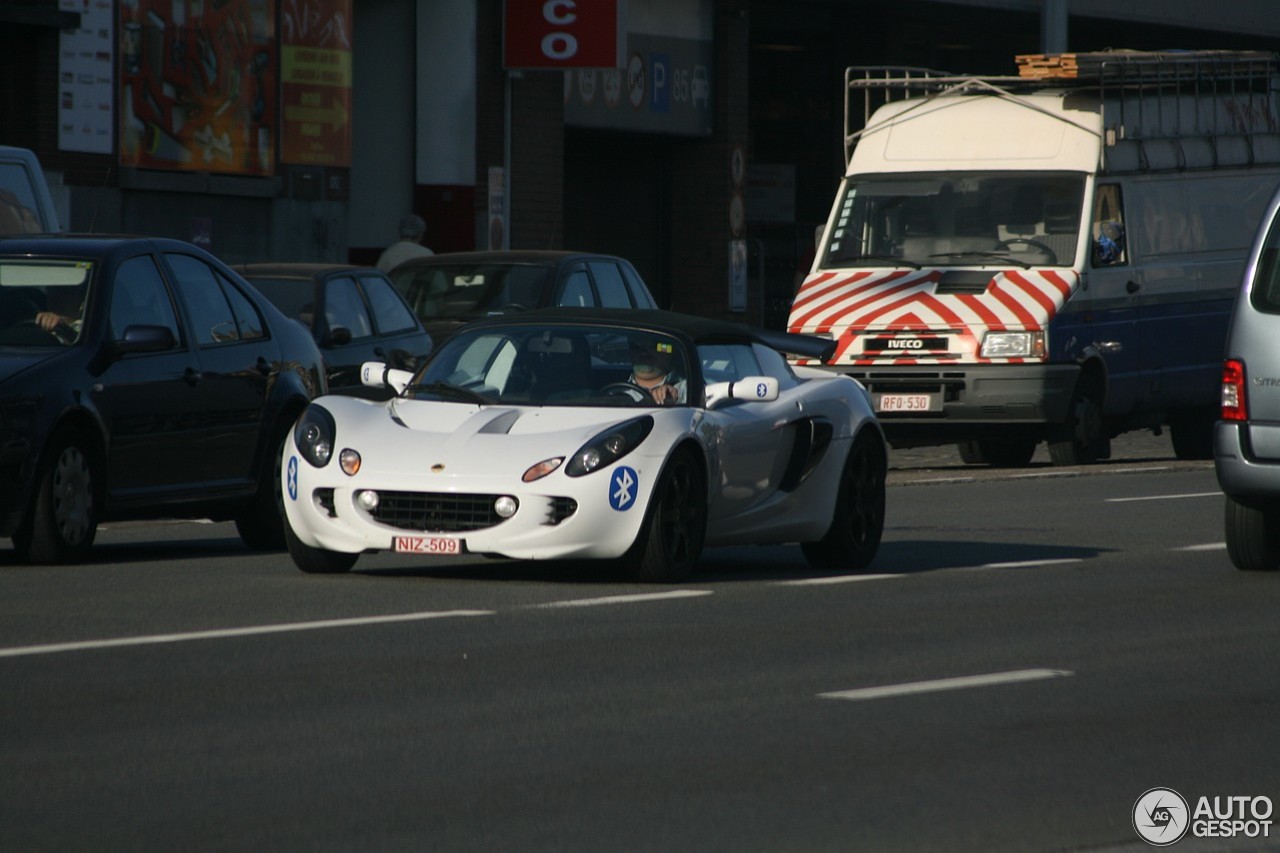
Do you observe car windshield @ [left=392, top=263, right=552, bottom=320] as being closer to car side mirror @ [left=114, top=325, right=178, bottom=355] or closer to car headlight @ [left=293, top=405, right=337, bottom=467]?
car side mirror @ [left=114, top=325, right=178, bottom=355]

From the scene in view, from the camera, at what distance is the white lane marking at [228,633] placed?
29.8 ft

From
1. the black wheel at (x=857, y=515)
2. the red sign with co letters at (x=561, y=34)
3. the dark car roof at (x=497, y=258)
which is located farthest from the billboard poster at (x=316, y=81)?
the black wheel at (x=857, y=515)

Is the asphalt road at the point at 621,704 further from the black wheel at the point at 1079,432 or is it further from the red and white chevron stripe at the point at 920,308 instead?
the black wheel at the point at 1079,432

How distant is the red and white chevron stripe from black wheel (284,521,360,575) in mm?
9759

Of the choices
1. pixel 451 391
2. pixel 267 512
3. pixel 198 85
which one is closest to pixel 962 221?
pixel 267 512

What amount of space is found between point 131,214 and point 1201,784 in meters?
21.2

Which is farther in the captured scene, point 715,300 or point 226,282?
point 715,300

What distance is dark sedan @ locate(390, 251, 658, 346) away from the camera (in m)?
19.9

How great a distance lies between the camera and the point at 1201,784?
6.93 m

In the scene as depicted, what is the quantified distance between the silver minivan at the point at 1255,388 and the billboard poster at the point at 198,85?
16213mm

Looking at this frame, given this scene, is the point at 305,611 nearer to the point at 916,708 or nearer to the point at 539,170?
the point at 916,708

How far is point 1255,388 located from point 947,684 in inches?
165

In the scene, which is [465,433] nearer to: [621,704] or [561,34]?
[621,704]

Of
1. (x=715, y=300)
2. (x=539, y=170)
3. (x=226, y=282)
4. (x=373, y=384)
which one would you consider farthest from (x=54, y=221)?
(x=715, y=300)
